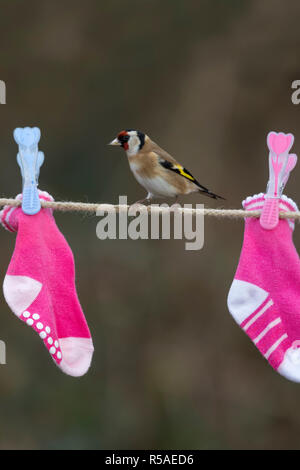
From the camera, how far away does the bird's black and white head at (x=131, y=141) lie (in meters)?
1.60

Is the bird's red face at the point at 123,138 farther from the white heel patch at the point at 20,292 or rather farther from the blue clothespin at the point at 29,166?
the white heel patch at the point at 20,292

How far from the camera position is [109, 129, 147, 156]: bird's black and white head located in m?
1.60

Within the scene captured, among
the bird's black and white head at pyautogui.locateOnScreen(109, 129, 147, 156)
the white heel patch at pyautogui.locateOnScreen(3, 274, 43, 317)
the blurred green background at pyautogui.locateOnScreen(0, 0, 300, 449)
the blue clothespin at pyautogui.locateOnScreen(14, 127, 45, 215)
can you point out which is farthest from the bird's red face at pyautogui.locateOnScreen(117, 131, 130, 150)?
the blurred green background at pyautogui.locateOnScreen(0, 0, 300, 449)

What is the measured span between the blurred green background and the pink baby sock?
1654 mm

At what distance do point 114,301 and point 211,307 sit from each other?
378 mm

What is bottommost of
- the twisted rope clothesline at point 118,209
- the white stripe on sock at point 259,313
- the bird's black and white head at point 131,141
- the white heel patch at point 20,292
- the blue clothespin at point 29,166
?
the white stripe on sock at point 259,313

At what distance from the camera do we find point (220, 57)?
3.21m

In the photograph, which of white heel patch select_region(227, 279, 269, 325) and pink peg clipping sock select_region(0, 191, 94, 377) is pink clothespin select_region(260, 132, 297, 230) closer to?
white heel patch select_region(227, 279, 269, 325)

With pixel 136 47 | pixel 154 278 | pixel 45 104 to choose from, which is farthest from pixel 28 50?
pixel 154 278

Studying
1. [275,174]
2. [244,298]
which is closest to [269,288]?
[244,298]

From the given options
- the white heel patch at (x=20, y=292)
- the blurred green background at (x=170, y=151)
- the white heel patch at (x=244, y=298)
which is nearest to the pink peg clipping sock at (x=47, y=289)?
the white heel patch at (x=20, y=292)

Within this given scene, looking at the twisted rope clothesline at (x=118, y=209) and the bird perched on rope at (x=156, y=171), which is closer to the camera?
the twisted rope clothesline at (x=118, y=209)

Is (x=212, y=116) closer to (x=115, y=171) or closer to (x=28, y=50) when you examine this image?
(x=115, y=171)

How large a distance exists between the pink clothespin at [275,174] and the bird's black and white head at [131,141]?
341 mm
